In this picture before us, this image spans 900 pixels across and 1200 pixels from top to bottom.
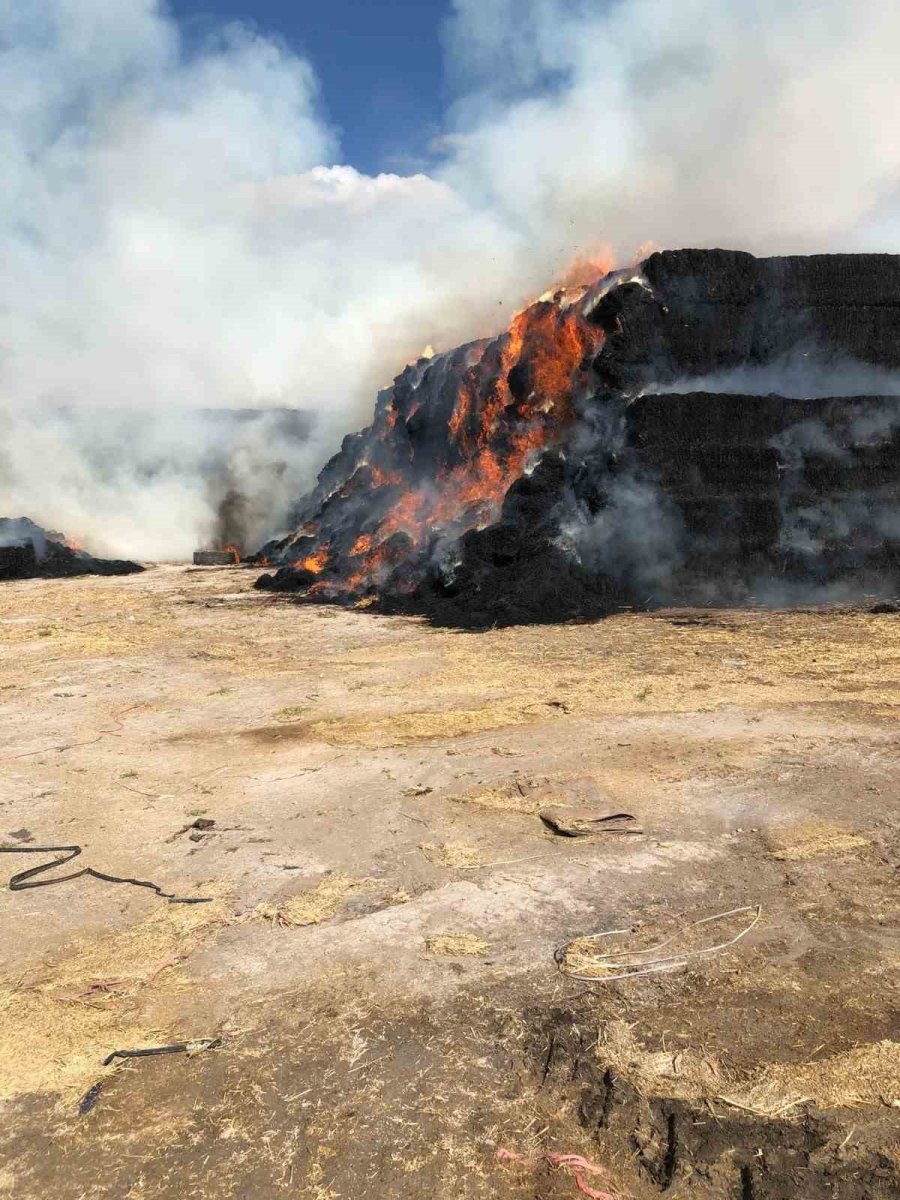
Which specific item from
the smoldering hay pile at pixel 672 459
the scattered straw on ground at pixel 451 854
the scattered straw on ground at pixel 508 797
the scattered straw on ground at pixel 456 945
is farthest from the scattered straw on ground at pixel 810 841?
the smoldering hay pile at pixel 672 459

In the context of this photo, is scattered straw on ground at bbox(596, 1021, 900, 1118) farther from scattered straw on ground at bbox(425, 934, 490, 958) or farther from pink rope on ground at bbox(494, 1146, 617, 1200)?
scattered straw on ground at bbox(425, 934, 490, 958)

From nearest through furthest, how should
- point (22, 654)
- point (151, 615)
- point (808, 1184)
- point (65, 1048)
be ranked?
point (808, 1184) → point (65, 1048) → point (22, 654) → point (151, 615)

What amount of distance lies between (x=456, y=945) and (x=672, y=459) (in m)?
16.7

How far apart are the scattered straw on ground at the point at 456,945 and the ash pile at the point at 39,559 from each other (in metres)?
29.8

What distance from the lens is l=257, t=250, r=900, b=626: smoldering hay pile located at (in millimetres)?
18438

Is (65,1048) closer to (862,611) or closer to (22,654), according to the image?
(22,654)

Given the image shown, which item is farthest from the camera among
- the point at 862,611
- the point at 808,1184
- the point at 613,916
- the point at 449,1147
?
the point at 862,611

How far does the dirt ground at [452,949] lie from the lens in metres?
3.33

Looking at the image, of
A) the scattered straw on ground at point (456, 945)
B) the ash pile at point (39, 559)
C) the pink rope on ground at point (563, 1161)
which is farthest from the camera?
the ash pile at point (39, 559)

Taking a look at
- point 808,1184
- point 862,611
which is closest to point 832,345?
point 862,611

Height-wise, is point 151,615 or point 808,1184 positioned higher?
point 151,615

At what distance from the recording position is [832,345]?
22.1m

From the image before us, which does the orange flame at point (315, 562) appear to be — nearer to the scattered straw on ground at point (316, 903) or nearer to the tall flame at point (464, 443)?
the tall flame at point (464, 443)

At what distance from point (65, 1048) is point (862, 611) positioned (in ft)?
53.8
